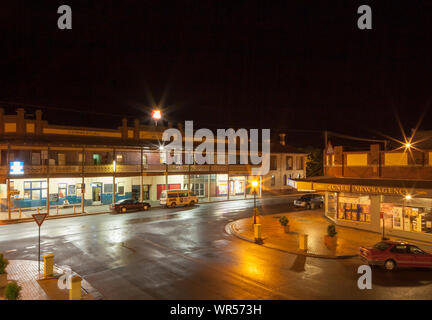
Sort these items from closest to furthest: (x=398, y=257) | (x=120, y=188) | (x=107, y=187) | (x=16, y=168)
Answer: (x=398, y=257)
(x=16, y=168)
(x=107, y=187)
(x=120, y=188)

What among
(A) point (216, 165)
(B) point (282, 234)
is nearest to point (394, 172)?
(B) point (282, 234)

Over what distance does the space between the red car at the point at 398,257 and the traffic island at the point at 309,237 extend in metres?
2.07

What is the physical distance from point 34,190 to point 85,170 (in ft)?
19.1

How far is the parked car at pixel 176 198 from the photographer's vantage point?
3384 cm

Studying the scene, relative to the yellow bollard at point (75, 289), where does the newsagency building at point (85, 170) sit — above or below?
above

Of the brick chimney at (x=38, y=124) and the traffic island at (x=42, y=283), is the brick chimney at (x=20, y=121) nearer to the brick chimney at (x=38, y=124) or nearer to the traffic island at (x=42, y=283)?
the brick chimney at (x=38, y=124)

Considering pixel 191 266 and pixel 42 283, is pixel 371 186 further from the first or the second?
pixel 42 283

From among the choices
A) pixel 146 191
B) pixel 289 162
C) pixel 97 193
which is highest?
pixel 289 162

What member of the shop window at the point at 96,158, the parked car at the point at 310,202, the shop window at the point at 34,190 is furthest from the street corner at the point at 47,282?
the parked car at the point at 310,202

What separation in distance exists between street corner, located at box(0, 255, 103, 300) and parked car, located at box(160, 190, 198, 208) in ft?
62.5

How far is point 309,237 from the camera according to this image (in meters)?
20.1

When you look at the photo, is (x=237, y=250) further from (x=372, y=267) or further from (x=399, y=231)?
(x=399, y=231)

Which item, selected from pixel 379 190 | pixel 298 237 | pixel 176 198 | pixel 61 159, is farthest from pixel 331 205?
pixel 61 159

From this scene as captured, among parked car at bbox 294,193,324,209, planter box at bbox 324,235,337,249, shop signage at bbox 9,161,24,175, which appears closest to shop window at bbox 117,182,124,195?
shop signage at bbox 9,161,24,175
